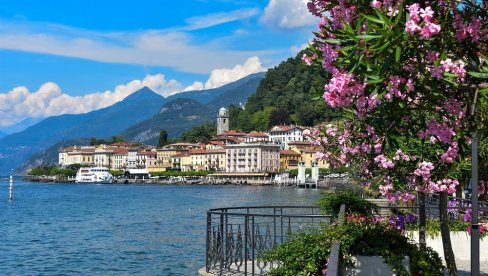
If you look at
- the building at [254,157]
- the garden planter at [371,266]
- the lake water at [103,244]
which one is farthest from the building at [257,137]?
the garden planter at [371,266]

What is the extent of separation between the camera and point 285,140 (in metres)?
194

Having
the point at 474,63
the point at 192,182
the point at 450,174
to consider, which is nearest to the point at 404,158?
the point at 450,174

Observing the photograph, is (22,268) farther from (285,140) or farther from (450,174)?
(285,140)

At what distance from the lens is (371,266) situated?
25.9 ft

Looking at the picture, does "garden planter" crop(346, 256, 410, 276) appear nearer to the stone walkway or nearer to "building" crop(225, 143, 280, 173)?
the stone walkway

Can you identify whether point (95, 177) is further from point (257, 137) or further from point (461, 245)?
point (461, 245)

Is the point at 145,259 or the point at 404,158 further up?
the point at 404,158

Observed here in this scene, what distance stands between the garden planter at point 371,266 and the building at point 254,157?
170619 millimetres

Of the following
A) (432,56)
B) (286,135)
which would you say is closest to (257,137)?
(286,135)

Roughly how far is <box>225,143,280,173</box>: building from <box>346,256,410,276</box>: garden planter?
6717 inches

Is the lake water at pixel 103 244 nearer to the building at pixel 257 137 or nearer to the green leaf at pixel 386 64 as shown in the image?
the green leaf at pixel 386 64

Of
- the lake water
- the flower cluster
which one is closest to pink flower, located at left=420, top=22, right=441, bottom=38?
the flower cluster

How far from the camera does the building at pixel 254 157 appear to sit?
181m

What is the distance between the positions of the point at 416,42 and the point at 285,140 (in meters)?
190
